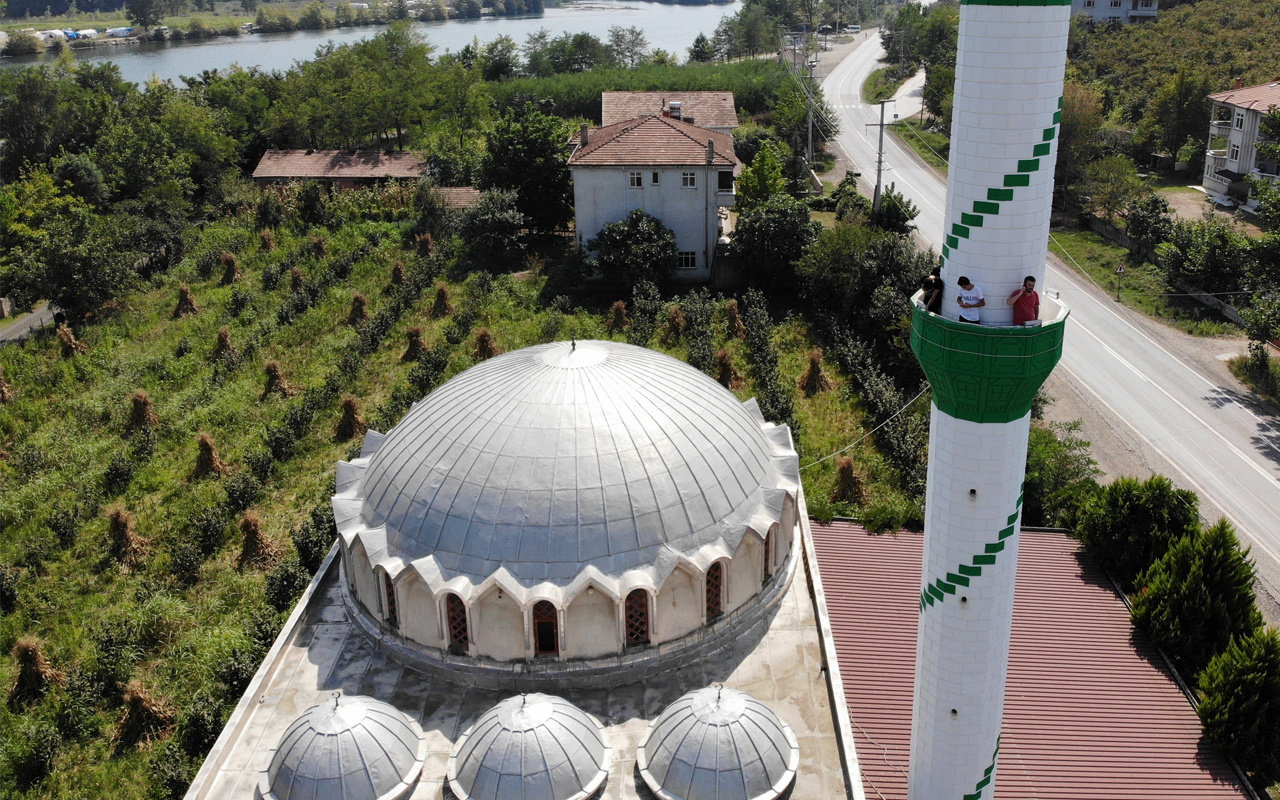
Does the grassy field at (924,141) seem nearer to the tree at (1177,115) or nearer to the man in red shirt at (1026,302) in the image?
the tree at (1177,115)

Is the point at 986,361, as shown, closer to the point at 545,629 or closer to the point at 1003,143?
the point at 1003,143

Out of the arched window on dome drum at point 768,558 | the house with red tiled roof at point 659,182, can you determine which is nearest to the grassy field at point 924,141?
the house with red tiled roof at point 659,182

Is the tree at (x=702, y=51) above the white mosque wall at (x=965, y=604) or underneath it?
above

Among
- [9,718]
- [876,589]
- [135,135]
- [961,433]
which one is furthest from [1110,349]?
[135,135]

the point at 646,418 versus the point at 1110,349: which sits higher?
the point at 646,418

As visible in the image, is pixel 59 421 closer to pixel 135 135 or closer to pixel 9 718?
pixel 9 718

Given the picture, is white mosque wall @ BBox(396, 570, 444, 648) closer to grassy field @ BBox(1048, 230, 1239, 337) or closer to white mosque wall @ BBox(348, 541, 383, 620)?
white mosque wall @ BBox(348, 541, 383, 620)

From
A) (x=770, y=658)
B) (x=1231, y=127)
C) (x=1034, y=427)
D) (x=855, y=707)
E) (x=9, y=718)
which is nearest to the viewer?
(x=770, y=658)
